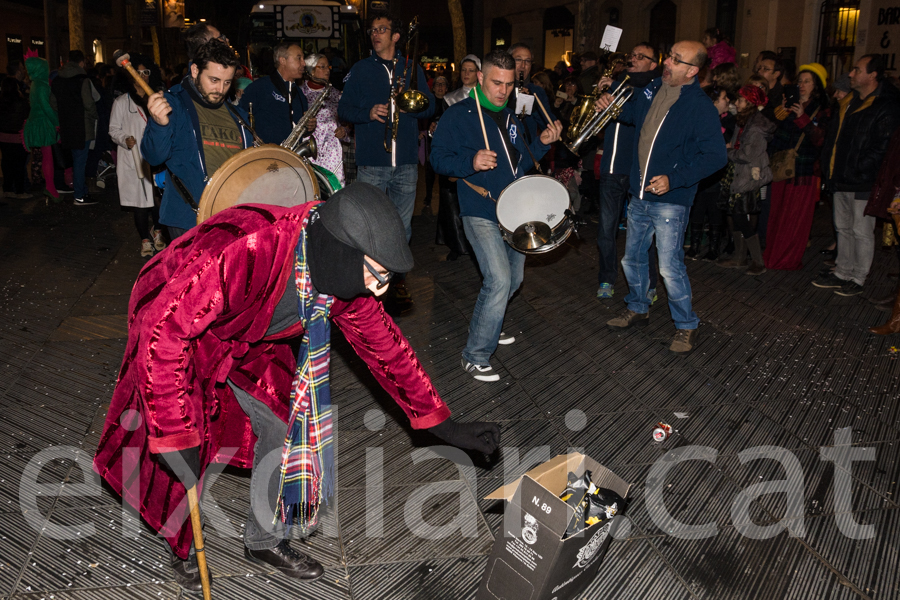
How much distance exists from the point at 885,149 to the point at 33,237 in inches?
362

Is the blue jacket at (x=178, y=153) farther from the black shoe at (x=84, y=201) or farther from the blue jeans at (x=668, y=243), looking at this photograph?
the black shoe at (x=84, y=201)

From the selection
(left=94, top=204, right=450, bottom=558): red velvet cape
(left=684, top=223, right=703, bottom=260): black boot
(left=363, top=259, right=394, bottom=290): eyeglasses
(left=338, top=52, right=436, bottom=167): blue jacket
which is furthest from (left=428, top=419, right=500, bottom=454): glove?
(left=684, top=223, right=703, bottom=260): black boot

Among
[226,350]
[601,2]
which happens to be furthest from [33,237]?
[601,2]

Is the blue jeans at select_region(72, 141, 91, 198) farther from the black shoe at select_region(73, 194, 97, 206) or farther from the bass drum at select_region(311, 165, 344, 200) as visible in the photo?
the bass drum at select_region(311, 165, 344, 200)

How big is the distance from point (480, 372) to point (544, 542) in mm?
2529

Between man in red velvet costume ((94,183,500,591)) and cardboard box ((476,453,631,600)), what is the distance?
0.25 m

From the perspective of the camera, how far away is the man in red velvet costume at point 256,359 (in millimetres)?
2213

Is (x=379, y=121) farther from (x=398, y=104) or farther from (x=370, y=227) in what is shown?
(x=370, y=227)

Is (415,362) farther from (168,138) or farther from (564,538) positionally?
(168,138)

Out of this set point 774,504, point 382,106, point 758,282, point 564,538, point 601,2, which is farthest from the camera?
point 601,2

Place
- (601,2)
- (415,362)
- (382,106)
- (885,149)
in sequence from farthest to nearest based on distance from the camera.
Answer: (601,2), (885,149), (382,106), (415,362)

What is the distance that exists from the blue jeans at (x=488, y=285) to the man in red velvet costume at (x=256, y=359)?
202 centimetres

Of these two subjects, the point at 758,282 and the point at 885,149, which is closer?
the point at 885,149

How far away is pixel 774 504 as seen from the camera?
3.54m
